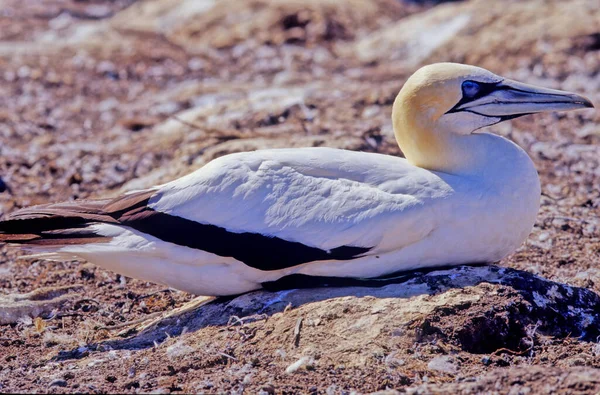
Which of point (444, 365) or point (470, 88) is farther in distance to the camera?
point (470, 88)

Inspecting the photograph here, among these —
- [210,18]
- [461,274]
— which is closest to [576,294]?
[461,274]

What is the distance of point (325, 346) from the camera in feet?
17.4

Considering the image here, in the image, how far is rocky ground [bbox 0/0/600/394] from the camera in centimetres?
523

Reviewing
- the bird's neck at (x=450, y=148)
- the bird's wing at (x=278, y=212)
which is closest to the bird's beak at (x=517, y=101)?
the bird's neck at (x=450, y=148)

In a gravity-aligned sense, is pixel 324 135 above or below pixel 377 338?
above

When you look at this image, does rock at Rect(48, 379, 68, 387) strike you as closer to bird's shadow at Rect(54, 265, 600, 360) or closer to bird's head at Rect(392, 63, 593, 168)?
bird's shadow at Rect(54, 265, 600, 360)

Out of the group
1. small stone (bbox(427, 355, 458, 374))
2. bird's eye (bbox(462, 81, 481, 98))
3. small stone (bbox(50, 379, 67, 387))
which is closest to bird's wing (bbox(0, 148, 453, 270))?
bird's eye (bbox(462, 81, 481, 98))

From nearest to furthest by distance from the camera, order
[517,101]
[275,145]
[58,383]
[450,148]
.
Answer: [58,383] < [450,148] < [517,101] < [275,145]

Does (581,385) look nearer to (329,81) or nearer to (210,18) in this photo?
(329,81)

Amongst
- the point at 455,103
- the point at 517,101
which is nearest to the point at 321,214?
the point at 455,103

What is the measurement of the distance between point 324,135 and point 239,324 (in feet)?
12.8

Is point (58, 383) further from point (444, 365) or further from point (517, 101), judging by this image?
point (517, 101)

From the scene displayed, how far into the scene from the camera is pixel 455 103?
617 cm

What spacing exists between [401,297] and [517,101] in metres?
1.63
